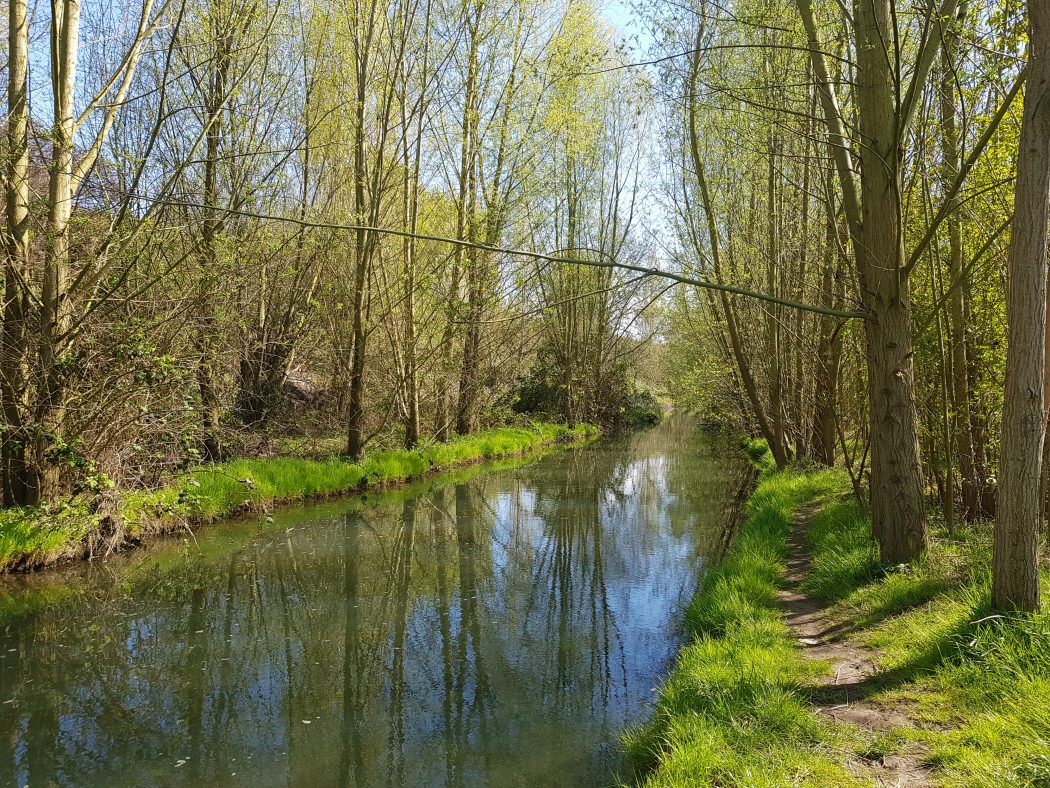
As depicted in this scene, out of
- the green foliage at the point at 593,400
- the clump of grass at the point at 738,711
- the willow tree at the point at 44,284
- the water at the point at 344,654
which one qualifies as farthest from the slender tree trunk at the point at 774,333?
the green foliage at the point at 593,400

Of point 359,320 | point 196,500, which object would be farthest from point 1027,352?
point 359,320

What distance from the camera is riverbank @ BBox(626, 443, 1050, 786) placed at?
2998mm

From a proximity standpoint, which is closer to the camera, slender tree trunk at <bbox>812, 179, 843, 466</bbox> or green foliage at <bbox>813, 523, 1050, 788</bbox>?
green foliage at <bbox>813, 523, 1050, 788</bbox>

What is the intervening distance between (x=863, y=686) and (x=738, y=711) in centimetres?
82

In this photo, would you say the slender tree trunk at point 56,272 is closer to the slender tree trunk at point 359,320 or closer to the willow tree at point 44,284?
the willow tree at point 44,284

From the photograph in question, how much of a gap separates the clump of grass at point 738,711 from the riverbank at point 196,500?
614cm

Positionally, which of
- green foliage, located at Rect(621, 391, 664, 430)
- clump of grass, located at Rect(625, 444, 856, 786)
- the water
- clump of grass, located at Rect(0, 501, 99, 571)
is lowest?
the water

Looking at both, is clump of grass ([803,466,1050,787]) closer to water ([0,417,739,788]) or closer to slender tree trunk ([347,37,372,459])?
water ([0,417,739,788])

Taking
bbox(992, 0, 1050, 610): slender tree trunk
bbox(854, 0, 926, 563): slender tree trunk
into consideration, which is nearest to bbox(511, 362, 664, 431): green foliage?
bbox(854, 0, 926, 563): slender tree trunk

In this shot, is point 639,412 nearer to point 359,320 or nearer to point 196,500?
point 359,320

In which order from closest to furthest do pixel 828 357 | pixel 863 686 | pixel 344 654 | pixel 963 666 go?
pixel 963 666 < pixel 863 686 < pixel 344 654 < pixel 828 357

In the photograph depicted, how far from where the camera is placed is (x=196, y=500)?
8.40m

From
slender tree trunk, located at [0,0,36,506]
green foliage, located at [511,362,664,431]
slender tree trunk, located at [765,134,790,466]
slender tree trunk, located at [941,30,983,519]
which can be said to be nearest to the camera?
slender tree trunk, located at [941,30,983,519]

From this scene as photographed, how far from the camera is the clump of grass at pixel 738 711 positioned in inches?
123
